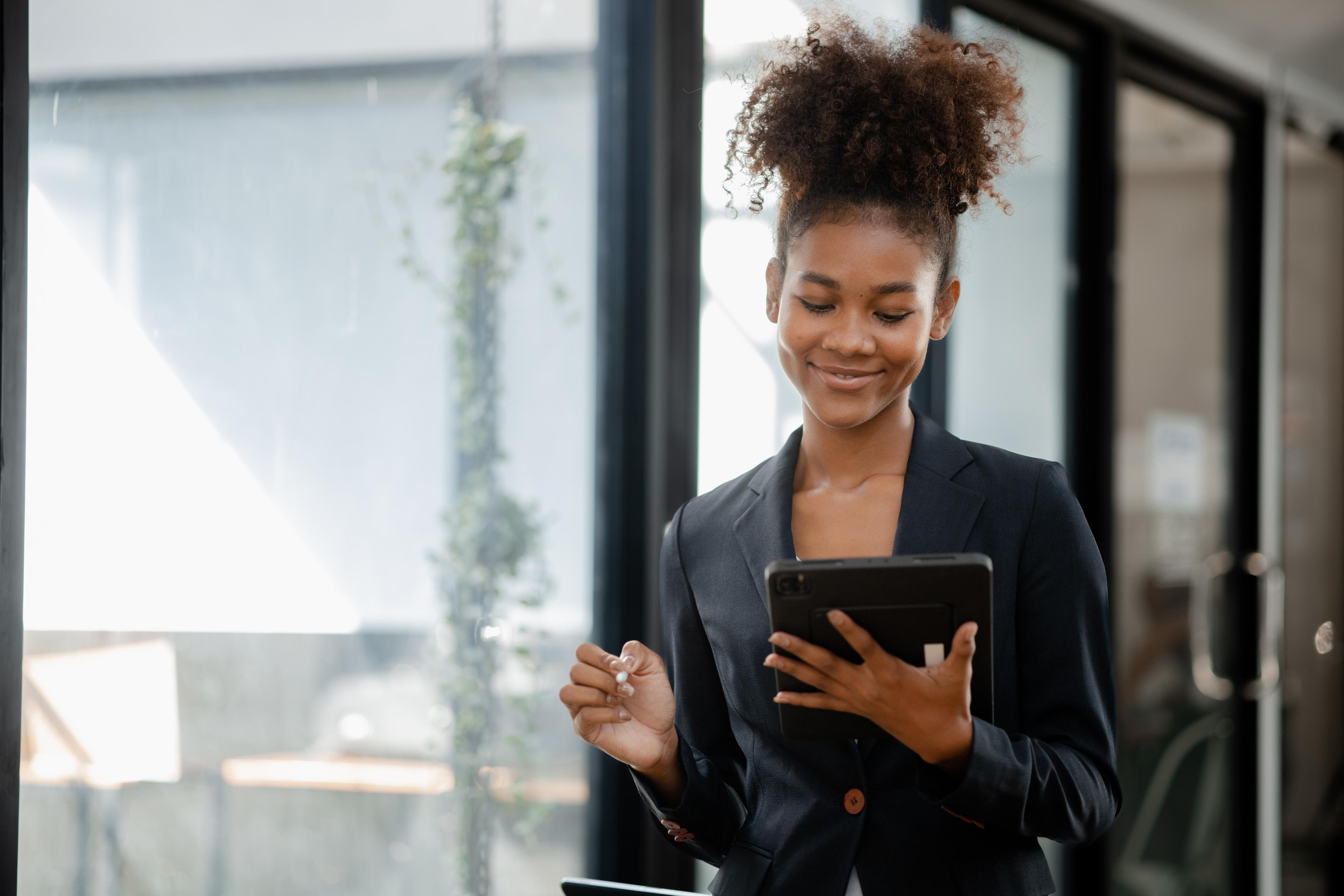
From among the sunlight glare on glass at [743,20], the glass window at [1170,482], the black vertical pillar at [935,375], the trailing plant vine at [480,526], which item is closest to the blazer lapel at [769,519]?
the trailing plant vine at [480,526]

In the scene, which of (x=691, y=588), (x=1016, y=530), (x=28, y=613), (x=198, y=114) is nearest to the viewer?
(x=1016, y=530)

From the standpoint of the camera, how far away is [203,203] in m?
1.63

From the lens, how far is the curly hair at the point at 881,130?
1034 millimetres

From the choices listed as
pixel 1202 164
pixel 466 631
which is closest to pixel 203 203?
pixel 466 631

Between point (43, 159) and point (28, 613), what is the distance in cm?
52

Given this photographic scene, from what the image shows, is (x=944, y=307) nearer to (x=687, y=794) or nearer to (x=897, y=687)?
(x=897, y=687)

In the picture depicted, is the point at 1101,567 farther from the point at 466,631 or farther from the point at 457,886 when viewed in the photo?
the point at 457,886

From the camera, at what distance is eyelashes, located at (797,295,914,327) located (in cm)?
104

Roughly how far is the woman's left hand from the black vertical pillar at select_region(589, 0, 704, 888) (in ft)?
4.02

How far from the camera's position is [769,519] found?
3.73ft

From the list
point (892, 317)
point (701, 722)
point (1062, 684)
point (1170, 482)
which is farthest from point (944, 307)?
point (1170, 482)

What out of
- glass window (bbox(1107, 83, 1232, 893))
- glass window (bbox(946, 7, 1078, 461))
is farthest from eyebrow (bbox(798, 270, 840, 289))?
glass window (bbox(1107, 83, 1232, 893))

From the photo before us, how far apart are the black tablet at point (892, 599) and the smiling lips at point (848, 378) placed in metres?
0.18

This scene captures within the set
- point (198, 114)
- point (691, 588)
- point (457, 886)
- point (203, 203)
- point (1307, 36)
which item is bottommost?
point (457, 886)
